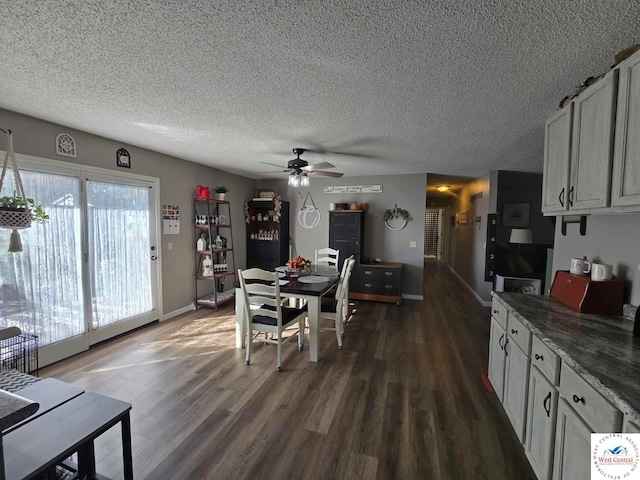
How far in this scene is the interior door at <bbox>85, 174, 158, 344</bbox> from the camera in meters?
3.32

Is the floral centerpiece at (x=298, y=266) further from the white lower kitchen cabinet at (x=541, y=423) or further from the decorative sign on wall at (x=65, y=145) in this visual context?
the decorative sign on wall at (x=65, y=145)

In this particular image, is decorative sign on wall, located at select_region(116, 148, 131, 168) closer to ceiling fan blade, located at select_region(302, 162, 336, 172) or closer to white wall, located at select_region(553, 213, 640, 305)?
ceiling fan blade, located at select_region(302, 162, 336, 172)

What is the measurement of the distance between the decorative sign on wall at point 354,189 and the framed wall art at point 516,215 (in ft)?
7.42

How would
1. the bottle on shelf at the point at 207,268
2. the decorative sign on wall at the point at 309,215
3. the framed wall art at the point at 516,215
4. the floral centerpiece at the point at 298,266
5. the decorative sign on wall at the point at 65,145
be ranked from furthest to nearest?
the decorative sign on wall at the point at 309,215
the framed wall art at the point at 516,215
the bottle on shelf at the point at 207,268
the floral centerpiece at the point at 298,266
the decorative sign on wall at the point at 65,145

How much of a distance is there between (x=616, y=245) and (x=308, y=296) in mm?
2419

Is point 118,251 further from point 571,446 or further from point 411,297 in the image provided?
point 411,297

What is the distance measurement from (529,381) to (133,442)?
8.37 feet

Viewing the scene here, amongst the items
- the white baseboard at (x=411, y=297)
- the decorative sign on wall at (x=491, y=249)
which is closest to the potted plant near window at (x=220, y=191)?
the white baseboard at (x=411, y=297)

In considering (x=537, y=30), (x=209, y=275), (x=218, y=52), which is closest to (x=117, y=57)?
(x=218, y=52)

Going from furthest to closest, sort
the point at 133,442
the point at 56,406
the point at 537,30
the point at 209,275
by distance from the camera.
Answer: the point at 209,275 → the point at 133,442 → the point at 537,30 → the point at 56,406

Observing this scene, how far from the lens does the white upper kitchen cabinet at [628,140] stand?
1334 millimetres

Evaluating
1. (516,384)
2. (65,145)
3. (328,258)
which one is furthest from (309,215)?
(516,384)

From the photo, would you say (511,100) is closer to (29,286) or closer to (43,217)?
(43,217)

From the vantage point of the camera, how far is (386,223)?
223 inches
